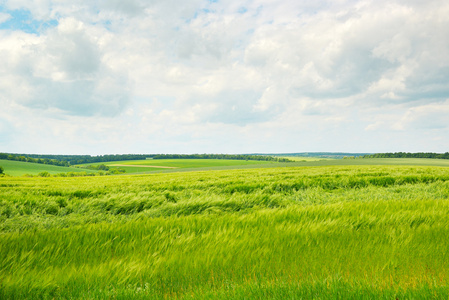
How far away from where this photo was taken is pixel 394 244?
3.17 m

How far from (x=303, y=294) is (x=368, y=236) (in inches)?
82.4

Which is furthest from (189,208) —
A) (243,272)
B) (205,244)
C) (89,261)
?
(243,272)

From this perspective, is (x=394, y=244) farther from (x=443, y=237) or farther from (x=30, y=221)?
(x=30, y=221)

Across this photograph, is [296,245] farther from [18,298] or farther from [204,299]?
[18,298]

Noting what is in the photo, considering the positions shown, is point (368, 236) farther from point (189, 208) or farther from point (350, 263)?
point (189, 208)

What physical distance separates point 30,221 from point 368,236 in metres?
5.62

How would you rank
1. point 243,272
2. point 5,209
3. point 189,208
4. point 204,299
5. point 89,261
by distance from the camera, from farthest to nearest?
point 189,208
point 5,209
point 89,261
point 243,272
point 204,299

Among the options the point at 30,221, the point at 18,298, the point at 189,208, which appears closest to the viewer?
the point at 18,298

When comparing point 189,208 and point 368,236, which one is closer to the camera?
point 368,236

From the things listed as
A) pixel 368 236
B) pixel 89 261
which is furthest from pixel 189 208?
pixel 368 236

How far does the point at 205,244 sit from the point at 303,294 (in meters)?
1.52

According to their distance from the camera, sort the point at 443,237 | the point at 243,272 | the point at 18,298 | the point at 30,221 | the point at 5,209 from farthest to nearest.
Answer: the point at 5,209
the point at 30,221
the point at 443,237
the point at 243,272
the point at 18,298

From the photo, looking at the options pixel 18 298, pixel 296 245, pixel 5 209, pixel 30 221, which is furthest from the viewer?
pixel 5 209

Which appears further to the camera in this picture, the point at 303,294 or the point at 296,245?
the point at 296,245
